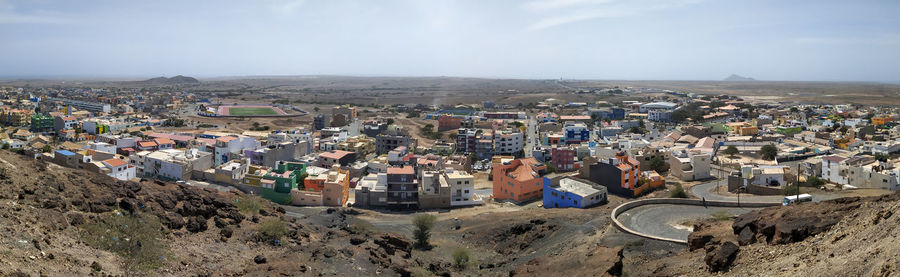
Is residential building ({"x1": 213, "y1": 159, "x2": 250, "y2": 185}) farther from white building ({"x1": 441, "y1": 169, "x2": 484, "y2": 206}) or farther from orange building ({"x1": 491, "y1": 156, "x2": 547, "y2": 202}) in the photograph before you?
orange building ({"x1": 491, "y1": 156, "x2": 547, "y2": 202})

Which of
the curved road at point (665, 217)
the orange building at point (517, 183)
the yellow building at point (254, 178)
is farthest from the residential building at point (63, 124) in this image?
the curved road at point (665, 217)

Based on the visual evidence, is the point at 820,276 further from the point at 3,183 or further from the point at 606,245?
the point at 3,183

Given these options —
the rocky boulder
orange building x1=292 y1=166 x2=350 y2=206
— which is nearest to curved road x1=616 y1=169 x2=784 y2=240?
the rocky boulder

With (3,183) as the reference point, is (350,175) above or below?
below

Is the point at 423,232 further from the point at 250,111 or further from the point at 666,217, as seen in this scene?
the point at 250,111

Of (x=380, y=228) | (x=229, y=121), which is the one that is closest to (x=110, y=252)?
(x=380, y=228)

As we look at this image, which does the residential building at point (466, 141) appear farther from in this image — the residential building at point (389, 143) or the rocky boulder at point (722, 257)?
the rocky boulder at point (722, 257)

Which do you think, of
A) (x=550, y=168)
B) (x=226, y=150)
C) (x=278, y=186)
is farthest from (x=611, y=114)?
(x=278, y=186)
